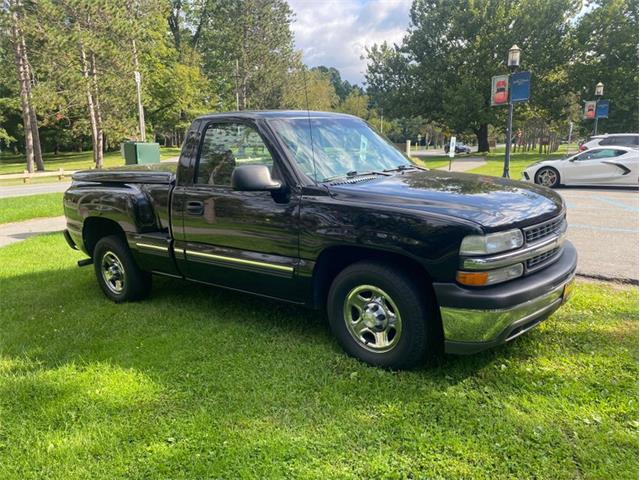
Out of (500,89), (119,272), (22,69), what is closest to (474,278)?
(119,272)

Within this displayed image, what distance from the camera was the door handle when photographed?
431 centimetres

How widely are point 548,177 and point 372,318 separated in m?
13.4

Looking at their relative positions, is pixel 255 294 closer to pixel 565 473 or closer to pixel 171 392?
pixel 171 392

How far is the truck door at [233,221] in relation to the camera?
3857mm

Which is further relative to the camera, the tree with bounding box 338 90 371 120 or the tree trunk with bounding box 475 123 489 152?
the tree with bounding box 338 90 371 120

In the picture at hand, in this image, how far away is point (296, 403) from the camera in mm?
3213

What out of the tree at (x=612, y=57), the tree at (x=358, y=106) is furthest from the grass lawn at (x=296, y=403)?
the tree at (x=358, y=106)

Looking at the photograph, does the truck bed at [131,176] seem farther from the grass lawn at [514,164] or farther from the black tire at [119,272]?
the grass lawn at [514,164]

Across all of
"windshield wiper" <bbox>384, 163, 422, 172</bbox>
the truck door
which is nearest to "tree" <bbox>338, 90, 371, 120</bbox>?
"windshield wiper" <bbox>384, 163, 422, 172</bbox>

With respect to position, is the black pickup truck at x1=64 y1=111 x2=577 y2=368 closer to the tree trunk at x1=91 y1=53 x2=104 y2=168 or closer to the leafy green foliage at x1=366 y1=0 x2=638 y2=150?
the tree trunk at x1=91 y1=53 x2=104 y2=168

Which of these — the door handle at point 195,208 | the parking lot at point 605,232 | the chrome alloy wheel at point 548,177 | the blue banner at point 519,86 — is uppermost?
the blue banner at point 519,86

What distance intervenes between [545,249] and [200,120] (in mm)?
3139

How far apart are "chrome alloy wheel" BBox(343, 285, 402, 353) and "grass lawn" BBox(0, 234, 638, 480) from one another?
0.21 metres

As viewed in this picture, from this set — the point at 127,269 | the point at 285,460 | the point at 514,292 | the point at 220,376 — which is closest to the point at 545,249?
the point at 514,292
